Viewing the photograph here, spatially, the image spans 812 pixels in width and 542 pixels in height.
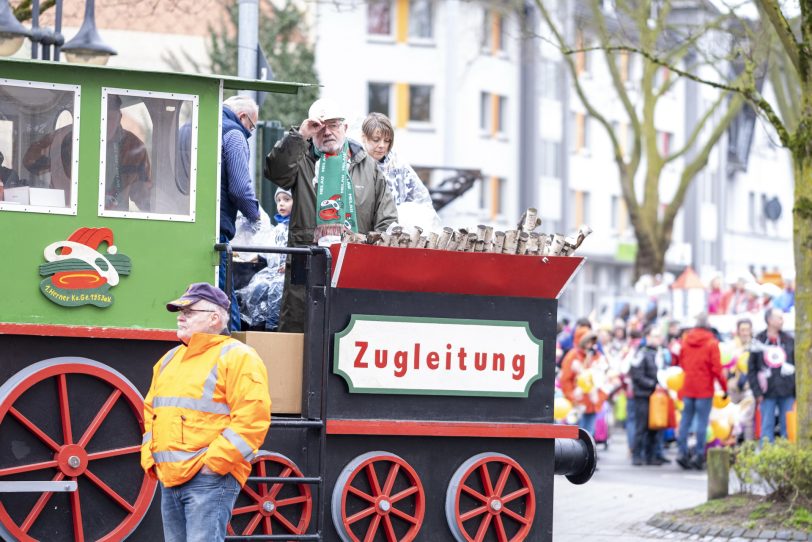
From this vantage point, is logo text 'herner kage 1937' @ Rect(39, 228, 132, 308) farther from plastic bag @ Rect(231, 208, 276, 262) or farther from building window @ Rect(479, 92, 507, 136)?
building window @ Rect(479, 92, 507, 136)

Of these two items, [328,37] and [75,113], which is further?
[328,37]

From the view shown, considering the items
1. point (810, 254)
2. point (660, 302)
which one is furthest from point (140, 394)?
point (660, 302)

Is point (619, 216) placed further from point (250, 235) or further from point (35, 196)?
point (35, 196)

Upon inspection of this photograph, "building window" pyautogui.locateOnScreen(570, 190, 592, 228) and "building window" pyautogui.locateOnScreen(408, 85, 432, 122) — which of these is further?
"building window" pyautogui.locateOnScreen(570, 190, 592, 228)

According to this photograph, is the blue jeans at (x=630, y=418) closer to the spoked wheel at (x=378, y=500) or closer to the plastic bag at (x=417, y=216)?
the plastic bag at (x=417, y=216)

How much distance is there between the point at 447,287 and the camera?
8.48 m

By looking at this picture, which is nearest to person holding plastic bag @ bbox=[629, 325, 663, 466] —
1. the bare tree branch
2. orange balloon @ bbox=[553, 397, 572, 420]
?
orange balloon @ bbox=[553, 397, 572, 420]

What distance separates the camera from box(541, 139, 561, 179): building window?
197ft

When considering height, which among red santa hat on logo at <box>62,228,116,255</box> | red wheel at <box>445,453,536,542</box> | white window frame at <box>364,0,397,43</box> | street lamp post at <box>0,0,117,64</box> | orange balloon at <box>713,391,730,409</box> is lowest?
orange balloon at <box>713,391,730,409</box>

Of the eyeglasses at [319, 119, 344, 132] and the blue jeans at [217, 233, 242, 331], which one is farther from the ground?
the eyeglasses at [319, 119, 344, 132]

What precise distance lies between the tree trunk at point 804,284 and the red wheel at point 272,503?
5.86 m

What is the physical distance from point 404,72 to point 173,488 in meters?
48.3

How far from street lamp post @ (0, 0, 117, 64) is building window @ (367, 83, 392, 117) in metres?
36.9

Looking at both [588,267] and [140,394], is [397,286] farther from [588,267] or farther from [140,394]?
[588,267]
